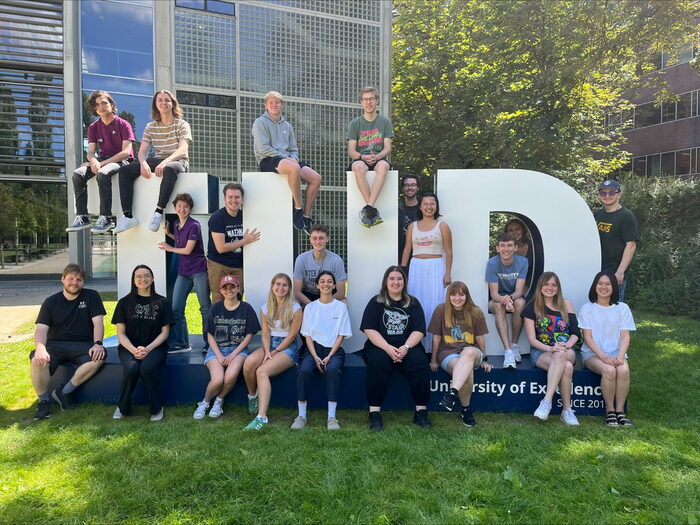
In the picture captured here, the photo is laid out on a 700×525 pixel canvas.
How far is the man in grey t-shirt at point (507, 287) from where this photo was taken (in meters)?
4.89

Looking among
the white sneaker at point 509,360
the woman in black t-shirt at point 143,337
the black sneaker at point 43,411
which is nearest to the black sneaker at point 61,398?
the black sneaker at point 43,411

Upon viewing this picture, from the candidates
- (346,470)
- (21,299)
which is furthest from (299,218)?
(21,299)

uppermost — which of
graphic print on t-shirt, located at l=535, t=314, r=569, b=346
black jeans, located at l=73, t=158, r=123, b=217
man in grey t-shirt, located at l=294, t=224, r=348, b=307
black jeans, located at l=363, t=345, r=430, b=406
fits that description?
black jeans, located at l=73, t=158, r=123, b=217

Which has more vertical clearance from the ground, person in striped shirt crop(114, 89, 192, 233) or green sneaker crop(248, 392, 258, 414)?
person in striped shirt crop(114, 89, 192, 233)

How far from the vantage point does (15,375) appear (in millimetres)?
5586

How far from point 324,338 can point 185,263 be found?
1.76 metres

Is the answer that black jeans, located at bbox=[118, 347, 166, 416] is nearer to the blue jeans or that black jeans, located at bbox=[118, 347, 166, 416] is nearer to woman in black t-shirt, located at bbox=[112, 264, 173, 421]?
woman in black t-shirt, located at bbox=[112, 264, 173, 421]

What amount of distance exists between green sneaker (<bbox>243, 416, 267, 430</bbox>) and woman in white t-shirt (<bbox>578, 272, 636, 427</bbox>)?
3.01 metres

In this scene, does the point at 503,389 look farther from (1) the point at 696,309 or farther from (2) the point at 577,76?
(2) the point at 577,76

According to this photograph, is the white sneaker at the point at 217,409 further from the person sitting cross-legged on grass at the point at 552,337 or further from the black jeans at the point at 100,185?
the person sitting cross-legged on grass at the point at 552,337

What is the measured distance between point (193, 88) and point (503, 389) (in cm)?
1158

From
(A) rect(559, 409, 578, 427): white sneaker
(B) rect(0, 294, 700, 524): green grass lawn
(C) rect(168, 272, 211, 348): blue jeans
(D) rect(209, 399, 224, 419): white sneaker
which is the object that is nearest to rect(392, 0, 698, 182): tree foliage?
(A) rect(559, 409, 578, 427): white sneaker

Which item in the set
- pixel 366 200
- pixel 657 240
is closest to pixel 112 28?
pixel 366 200

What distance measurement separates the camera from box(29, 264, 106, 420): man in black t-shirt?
446cm
